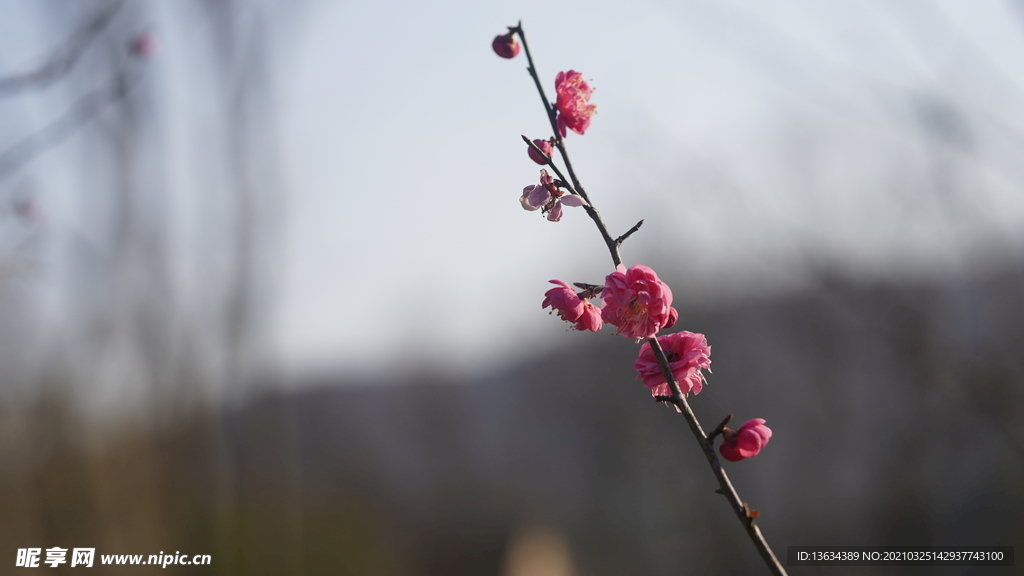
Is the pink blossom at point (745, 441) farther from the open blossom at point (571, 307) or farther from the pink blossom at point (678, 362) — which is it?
the open blossom at point (571, 307)

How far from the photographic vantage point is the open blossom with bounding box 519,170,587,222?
39.1 inches

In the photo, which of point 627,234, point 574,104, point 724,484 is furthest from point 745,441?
point 574,104

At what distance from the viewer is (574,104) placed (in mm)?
1103

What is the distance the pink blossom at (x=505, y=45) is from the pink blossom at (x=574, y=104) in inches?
8.6

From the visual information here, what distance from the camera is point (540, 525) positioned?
895 cm

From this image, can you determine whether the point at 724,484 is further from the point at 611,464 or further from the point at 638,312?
the point at 611,464

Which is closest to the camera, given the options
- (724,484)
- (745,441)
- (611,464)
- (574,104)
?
(724,484)

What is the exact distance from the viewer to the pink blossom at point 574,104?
3.60 ft

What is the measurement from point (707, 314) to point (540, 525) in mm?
4192

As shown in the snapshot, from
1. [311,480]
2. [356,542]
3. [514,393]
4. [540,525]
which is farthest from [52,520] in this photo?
[514,393]

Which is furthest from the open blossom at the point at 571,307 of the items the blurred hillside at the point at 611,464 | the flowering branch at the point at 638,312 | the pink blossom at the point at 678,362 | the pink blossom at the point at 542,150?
the blurred hillside at the point at 611,464

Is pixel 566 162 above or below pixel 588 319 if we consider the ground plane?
above

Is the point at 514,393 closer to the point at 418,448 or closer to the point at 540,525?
the point at 418,448

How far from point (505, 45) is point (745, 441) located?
94 centimetres
